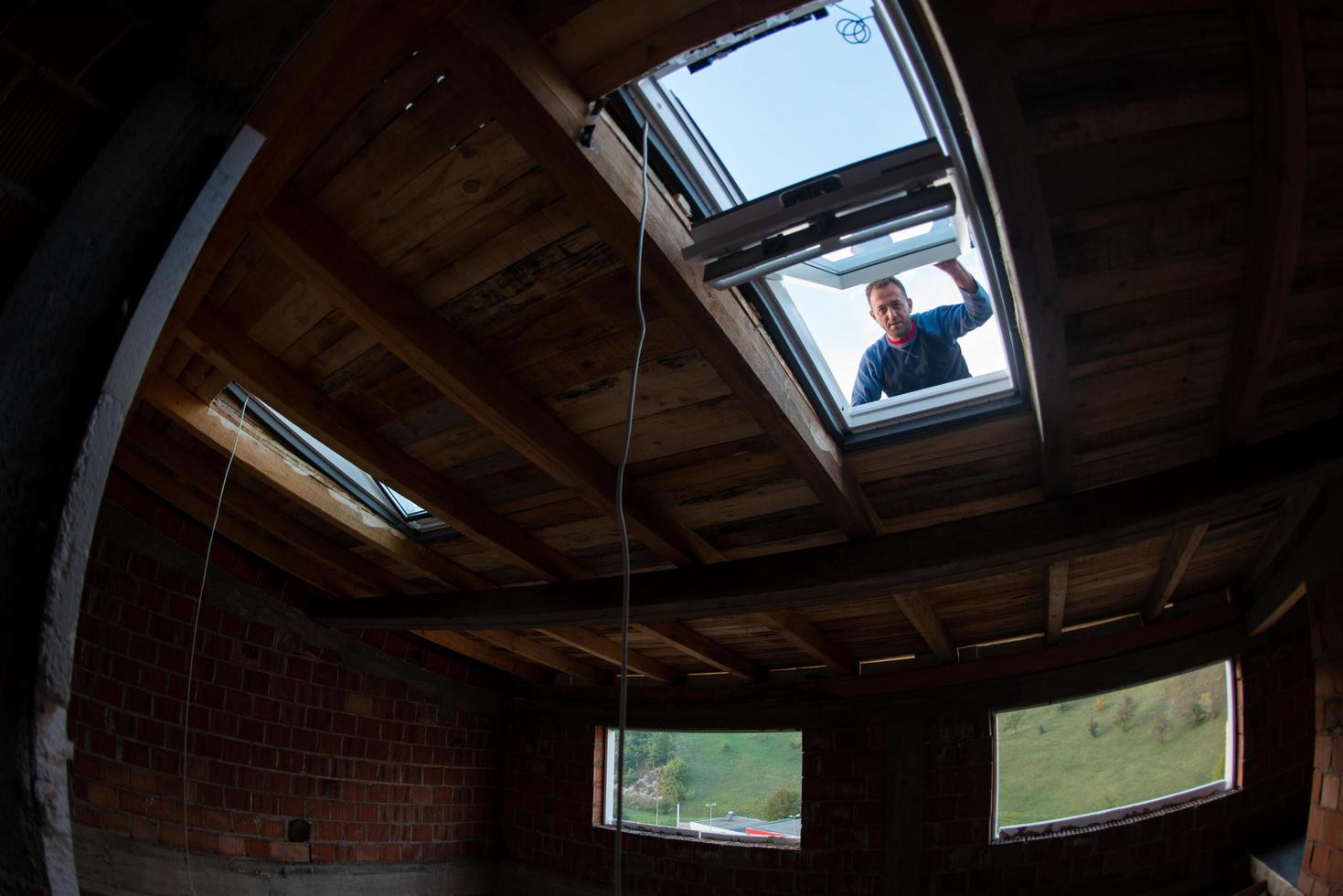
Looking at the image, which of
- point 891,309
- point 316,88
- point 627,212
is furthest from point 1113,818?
point 316,88

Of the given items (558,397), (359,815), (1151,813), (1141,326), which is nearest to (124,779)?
(359,815)

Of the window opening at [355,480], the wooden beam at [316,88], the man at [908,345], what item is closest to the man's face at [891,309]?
the man at [908,345]

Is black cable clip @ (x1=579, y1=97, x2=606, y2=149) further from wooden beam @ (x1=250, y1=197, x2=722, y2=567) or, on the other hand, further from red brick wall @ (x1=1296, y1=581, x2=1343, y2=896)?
red brick wall @ (x1=1296, y1=581, x2=1343, y2=896)

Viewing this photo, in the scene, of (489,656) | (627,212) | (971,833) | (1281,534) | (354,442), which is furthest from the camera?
(489,656)

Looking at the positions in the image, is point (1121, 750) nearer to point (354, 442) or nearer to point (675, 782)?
point (675, 782)

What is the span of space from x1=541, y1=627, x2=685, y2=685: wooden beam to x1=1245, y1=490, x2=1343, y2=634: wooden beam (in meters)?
3.16

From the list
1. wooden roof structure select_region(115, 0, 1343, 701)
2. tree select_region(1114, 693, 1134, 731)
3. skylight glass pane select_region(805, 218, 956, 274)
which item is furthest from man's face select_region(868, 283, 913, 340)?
tree select_region(1114, 693, 1134, 731)

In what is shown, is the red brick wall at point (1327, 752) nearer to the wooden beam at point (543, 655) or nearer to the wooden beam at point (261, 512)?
the wooden beam at point (543, 655)

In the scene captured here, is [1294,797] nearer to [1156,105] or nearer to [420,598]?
[1156,105]

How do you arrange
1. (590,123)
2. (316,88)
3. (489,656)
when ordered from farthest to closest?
1. (489,656)
2. (590,123)
3. (316,88)

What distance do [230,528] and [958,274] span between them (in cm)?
387

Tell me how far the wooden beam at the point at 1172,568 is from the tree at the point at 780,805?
16.1 ft

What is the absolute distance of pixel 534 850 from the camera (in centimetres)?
575

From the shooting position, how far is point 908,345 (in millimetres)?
2627
